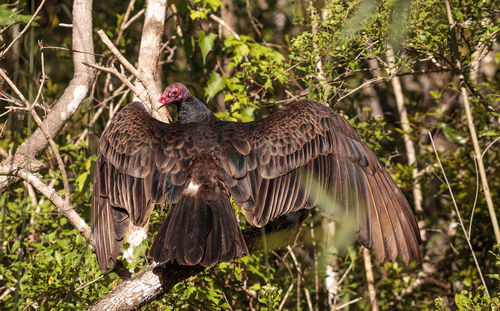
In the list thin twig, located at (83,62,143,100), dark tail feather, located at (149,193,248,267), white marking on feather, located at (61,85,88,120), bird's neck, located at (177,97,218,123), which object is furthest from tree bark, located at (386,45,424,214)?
dark tail feather, located at (149,193,248,267)

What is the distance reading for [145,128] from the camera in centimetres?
337

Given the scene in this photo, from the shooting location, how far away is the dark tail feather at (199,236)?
2.69 metres

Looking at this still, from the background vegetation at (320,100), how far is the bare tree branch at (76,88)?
0.17 meters

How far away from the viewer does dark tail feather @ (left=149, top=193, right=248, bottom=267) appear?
8.81 ft

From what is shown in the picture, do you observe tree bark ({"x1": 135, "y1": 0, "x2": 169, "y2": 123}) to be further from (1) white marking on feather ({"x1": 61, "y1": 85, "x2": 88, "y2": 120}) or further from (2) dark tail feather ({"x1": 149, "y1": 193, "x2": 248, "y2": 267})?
(2) dark tail feather ({"x1": 149, "y1": 193, "x2": 248, "y2": 267})

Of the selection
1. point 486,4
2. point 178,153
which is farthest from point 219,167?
point 486,4

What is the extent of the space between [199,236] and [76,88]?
170 centimetres

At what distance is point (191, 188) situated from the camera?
10.0 feet

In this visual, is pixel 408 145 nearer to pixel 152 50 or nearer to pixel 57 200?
pixel 152 50

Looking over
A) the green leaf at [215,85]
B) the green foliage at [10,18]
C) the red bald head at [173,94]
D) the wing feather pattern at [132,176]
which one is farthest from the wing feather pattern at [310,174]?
the green foliage at [10,18]

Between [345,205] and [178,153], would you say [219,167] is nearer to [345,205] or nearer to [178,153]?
[178,153]

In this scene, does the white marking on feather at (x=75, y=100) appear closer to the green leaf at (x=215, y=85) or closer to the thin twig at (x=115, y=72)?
the thin twig at (x=115, y=72)

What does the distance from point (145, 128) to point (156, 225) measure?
1.37m

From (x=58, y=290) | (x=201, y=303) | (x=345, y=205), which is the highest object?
(x=345, y=205)
